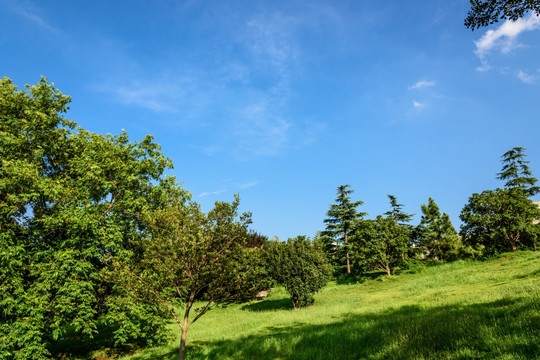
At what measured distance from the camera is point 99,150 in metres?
18.1

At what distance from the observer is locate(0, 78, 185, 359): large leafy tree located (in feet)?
43.5

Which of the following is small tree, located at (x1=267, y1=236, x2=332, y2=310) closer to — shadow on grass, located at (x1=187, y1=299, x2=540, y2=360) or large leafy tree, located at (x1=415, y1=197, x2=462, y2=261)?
shadow on grass, located at (x1=187, y1=299, x2=540, y2=360)

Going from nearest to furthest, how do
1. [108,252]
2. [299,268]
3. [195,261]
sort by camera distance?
[195,261]
[108,252]
[299,268]

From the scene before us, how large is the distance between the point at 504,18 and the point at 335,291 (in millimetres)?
28832

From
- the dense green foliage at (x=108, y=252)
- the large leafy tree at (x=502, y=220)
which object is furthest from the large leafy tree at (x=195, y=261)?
the large leafy tree at (x=502, y=220)

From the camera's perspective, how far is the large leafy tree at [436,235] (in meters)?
36.8

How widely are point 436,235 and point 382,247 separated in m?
Answer: 12.2

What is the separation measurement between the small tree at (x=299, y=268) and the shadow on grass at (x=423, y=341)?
1332cm

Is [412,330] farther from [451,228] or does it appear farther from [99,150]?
[451,228]

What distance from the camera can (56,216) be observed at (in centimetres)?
1516

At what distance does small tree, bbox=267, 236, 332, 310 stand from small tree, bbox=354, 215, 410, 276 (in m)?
9.58

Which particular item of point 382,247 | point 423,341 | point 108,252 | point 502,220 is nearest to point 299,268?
point 382,247

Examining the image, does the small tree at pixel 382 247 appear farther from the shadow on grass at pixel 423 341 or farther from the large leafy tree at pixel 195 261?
the large leafy tree at pixel 195 261

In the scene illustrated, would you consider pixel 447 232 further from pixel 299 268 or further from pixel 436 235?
pixel 299 268
